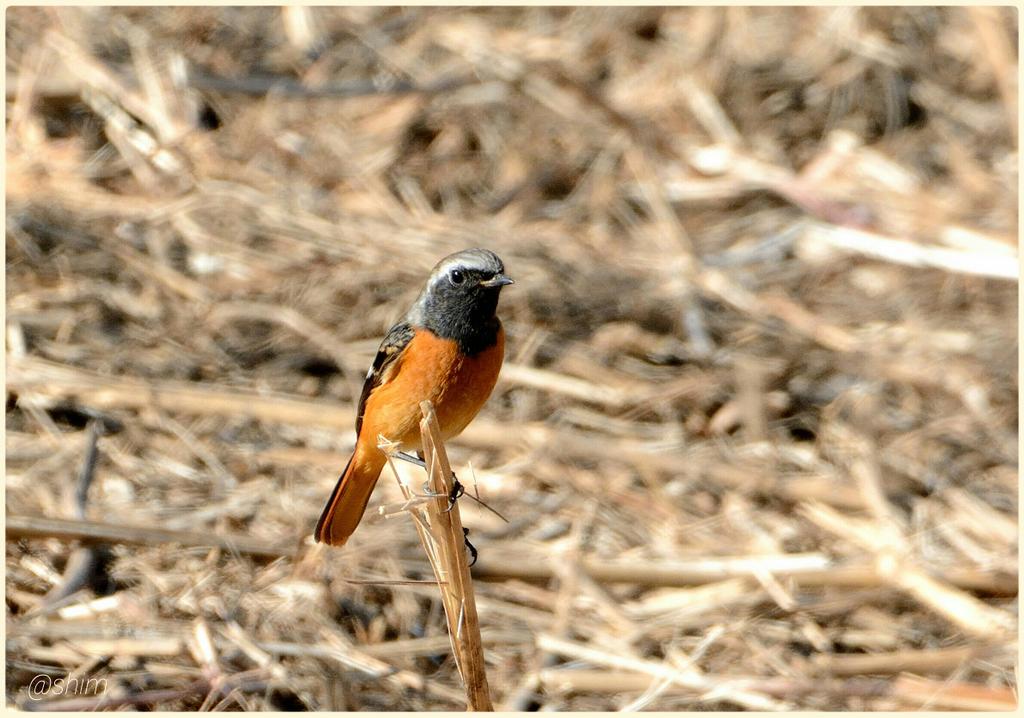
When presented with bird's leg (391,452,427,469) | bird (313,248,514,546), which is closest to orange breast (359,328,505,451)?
bird (313,248,514,546)

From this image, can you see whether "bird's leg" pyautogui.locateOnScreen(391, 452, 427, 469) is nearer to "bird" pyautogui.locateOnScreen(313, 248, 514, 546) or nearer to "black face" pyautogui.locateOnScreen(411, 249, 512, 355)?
"bird" pyautogui.locateOnScreen(313, 248, 514, 546)

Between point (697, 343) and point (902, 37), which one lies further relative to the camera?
point (902, 37)

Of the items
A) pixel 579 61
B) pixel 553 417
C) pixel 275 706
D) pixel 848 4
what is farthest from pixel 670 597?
pixel 848 4

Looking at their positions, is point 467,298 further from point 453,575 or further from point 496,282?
point 453,575

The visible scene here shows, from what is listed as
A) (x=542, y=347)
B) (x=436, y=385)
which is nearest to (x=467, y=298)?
(x=436, y=385)

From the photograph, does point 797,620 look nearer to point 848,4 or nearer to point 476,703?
point 476,703

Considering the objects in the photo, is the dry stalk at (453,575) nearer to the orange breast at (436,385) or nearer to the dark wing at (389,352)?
the orange breast at (436,385)
